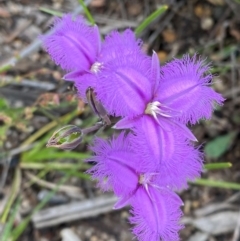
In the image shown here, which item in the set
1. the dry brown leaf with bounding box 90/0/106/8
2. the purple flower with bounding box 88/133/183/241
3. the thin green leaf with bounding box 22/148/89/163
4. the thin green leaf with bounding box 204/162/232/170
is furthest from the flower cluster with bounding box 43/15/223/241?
the dry brown leaf with bounding box 90/0/106/8

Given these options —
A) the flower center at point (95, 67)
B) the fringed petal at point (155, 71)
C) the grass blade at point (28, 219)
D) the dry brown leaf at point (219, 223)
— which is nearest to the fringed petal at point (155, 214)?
the fringed petal at point (155, 71)

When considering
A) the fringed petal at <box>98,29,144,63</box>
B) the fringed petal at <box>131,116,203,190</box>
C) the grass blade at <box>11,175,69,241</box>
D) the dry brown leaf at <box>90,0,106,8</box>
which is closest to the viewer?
the fringed petal at <box>131,116,203,190</box>

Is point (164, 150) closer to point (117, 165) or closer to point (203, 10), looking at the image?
point (117, 165)

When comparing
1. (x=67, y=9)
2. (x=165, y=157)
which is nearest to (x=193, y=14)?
(x=67, y=9)

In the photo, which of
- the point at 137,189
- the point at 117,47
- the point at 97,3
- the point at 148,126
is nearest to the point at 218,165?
the point at 137,189

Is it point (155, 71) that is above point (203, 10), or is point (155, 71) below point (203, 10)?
below

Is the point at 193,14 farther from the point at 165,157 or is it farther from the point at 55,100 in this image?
the point at 165,157

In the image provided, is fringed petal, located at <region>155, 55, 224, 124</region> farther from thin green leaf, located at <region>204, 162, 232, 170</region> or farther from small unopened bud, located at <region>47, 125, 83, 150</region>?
thin green leaf, located at <region>204, 162, 232, 170</region>
